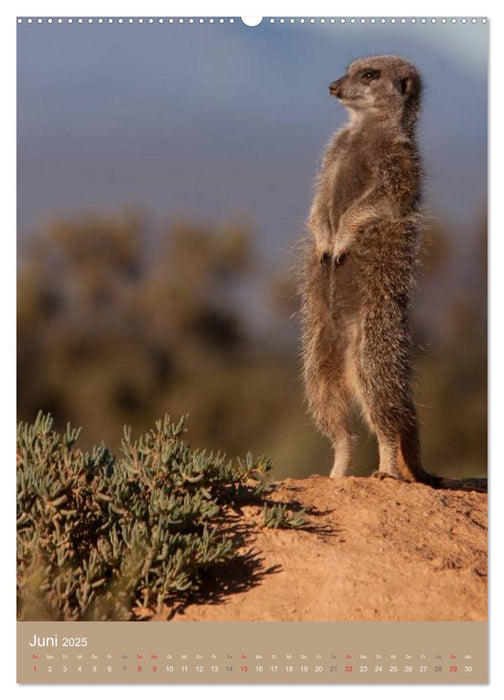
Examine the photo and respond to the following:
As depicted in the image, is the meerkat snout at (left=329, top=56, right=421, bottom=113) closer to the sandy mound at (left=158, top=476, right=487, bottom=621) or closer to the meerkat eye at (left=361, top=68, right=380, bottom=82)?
the meerkat eye at (left=361, top=68, right=380, bottom=82)

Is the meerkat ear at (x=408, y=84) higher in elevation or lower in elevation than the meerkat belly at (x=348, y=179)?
higher

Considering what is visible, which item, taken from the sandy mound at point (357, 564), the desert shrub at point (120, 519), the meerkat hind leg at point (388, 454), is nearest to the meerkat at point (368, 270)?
the meerkat hind leg at point (388, 454)

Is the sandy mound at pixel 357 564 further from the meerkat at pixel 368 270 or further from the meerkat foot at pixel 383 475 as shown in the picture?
the meerkat at pixel 368 270

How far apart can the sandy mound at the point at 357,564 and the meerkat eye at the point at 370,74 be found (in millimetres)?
2459

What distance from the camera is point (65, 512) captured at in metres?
4.80

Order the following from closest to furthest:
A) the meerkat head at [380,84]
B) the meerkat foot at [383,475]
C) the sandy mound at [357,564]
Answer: the sandy mound at [357,564], the meerkat foot at [383,475], the meerkat head at [380,84]

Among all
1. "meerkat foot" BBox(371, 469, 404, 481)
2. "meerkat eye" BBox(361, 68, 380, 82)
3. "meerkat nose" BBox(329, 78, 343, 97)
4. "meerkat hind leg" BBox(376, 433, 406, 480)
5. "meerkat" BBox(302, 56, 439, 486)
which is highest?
"meerkat eye" BBox(361, 68, 380, 82)

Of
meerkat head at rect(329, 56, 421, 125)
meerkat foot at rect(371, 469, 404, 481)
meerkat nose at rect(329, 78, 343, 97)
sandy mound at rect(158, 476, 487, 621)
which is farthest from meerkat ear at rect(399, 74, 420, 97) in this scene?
sandy mound at rect(158, 476, 487, 621)

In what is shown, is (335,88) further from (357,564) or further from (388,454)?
(357,564)

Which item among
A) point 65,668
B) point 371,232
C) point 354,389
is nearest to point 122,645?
point 65,668

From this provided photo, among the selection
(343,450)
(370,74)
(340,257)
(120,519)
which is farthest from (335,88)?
(120,519)

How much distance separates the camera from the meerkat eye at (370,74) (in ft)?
20.1

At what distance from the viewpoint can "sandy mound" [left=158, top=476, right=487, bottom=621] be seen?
4516 millimetres

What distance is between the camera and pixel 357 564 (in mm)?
4730
